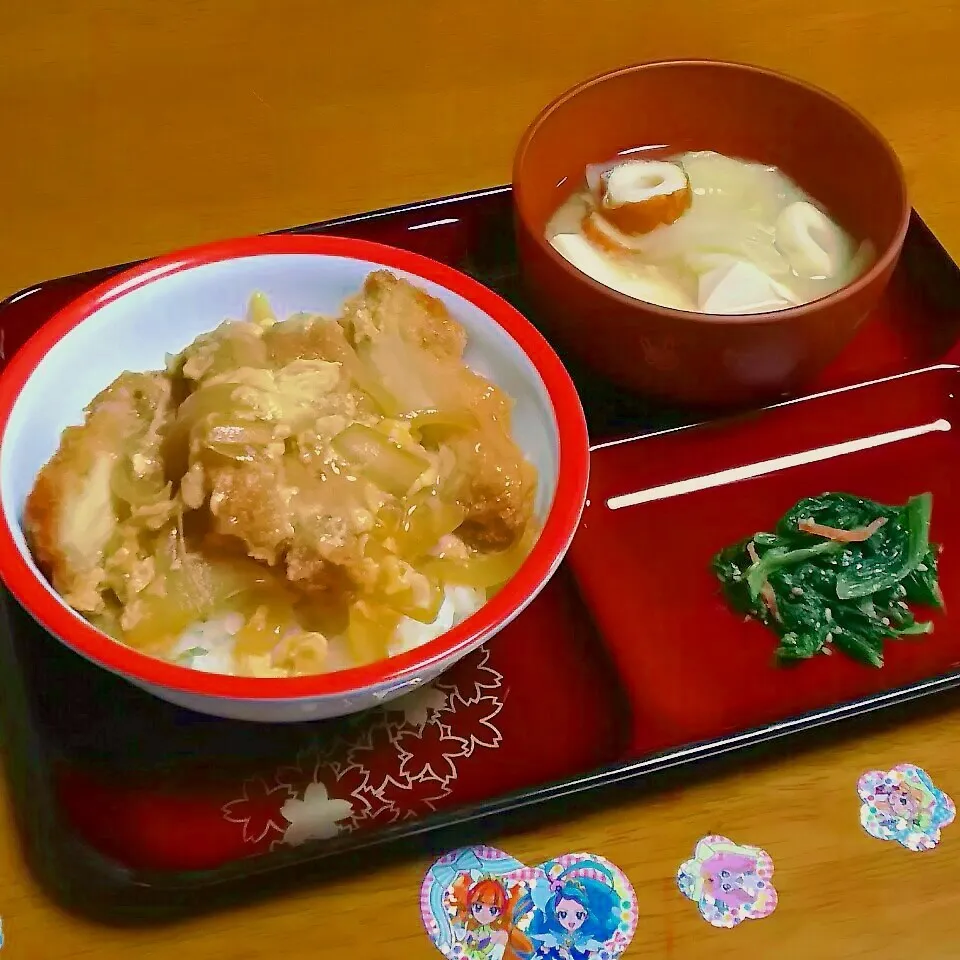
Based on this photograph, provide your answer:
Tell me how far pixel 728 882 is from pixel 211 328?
2.61 ft

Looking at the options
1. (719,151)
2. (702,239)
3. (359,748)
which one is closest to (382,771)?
(359,748)

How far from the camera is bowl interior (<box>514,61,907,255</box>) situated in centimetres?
135

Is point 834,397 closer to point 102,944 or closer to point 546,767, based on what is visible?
point 546,767

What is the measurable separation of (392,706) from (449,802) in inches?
4.5

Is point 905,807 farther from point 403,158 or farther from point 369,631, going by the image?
point 403,158

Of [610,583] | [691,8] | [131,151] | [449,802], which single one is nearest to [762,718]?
[610,583]

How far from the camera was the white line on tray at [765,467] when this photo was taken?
4.06 ft

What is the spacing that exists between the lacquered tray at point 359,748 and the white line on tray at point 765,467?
0.10 meters

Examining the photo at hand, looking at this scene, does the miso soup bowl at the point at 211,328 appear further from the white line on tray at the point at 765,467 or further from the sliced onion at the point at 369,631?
the white line on tray at the point at 765,467

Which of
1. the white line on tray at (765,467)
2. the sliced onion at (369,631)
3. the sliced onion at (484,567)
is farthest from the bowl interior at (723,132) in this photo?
the sliced onion at (369,631)

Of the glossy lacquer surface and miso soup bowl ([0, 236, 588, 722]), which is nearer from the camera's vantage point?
miso soup bowl ([0, 236, 588, 722])

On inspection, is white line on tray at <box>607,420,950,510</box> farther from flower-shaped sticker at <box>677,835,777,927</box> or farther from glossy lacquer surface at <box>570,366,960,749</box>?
flower-shaped sticker at <box>677,835,777,927</box>

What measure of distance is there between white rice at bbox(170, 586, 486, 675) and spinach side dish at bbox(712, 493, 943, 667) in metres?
0.37

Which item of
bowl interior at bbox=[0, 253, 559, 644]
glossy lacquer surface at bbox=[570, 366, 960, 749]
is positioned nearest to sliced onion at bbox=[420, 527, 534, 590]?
bowl interior at bbox=[0, 253, 559, 644]
